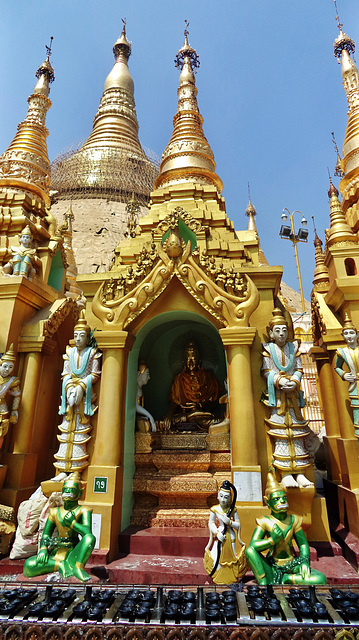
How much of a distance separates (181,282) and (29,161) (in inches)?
373

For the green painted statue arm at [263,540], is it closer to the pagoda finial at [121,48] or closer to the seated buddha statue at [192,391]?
the seated buddha statue at [192,391]

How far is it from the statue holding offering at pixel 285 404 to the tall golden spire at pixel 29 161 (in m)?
10.1

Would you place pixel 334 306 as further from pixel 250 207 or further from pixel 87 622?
pixel 250 207

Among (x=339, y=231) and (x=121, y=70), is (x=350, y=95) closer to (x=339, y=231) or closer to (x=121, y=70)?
(x=339, y=231)

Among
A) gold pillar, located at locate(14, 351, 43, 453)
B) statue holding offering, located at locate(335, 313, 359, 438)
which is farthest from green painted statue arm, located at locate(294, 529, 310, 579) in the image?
gold pillar, located at locate(14, 351, 43, 453)

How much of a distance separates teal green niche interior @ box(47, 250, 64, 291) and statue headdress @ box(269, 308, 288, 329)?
22.6 ft

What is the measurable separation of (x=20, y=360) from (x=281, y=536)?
5.99 m

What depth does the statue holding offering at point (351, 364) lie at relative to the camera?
5.99 m

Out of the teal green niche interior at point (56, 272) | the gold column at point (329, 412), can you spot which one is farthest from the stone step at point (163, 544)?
the teal green niche interior at point (56, 272)

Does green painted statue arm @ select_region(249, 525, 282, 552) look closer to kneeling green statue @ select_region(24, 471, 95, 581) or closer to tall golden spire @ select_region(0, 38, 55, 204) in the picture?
kneeling green statue @ select_region(24, 471, 95, 581)

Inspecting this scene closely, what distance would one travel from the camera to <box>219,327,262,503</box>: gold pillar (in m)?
5.64

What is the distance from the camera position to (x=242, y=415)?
593 centimetres

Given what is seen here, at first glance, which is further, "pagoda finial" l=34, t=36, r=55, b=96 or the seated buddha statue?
"pagoda finial" l=34, t=36, r=55, b=96

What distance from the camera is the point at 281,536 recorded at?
4.39 metres
